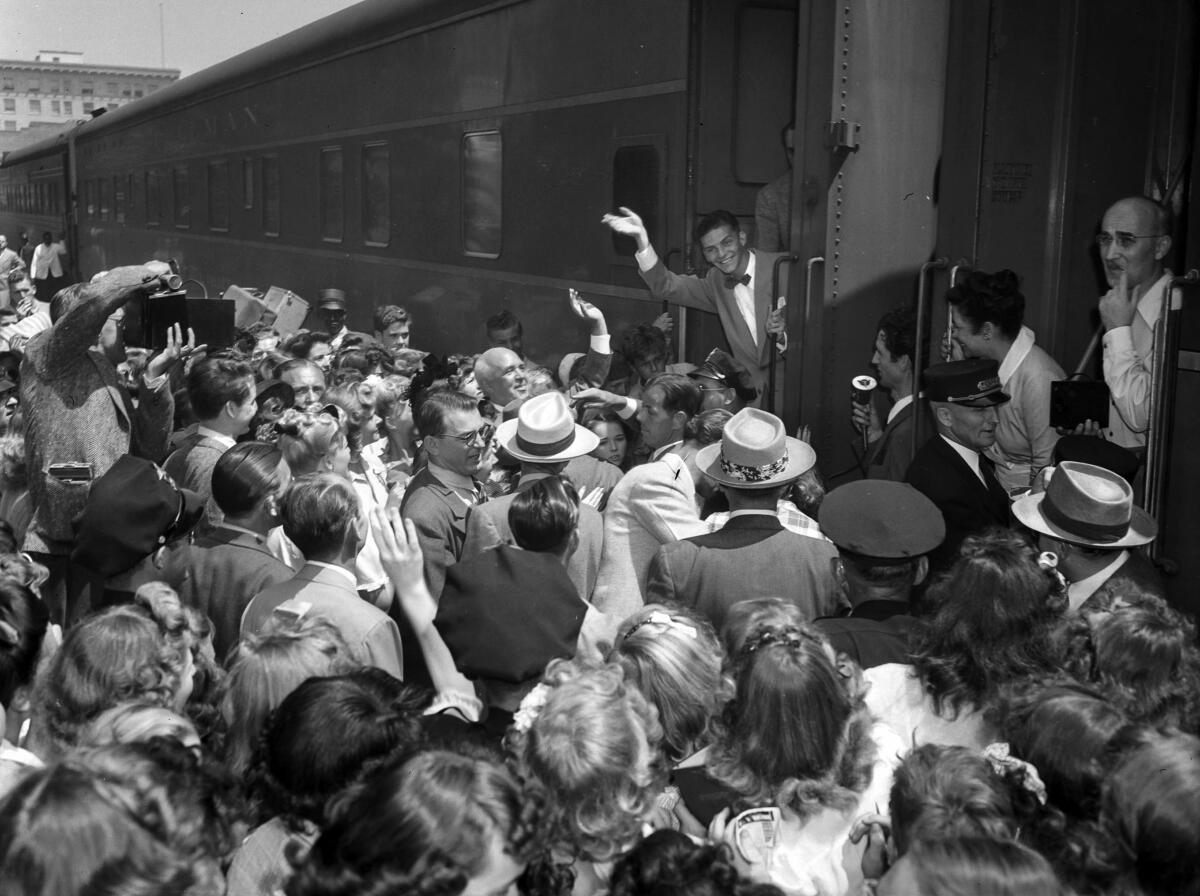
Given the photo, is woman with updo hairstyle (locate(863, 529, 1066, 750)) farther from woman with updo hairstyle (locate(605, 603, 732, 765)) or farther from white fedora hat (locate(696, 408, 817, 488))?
white fedora hat (locate(696, 408, 817, 488))

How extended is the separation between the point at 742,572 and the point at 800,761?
3.74 feet

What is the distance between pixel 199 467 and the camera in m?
4.76

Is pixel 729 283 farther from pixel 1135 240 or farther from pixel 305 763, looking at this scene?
pixel 305 763

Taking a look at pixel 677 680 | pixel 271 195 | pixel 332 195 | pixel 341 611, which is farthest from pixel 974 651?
pixel 271 195

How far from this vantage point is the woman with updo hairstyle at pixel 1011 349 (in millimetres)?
5035

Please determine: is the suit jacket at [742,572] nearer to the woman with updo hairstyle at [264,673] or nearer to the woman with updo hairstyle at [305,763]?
the woman with updo hairstyle at [264,673]

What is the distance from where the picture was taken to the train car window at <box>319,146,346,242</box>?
11297 mm

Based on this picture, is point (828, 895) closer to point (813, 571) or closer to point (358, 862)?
point (358, 862)

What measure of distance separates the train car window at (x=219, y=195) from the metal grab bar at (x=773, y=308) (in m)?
10.5

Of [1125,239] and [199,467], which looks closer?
[199,467]

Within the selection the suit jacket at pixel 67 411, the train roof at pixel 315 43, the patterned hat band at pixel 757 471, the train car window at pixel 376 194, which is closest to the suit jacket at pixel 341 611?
the patterned hat band at pixel 757 471

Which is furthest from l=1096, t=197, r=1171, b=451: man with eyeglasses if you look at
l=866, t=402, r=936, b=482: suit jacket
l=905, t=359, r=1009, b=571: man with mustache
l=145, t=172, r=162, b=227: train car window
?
l=145, t=172, r=162, b=227: train car window

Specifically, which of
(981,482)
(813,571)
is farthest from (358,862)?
Result: (981,482)

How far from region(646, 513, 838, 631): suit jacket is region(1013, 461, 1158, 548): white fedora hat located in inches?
24.4
